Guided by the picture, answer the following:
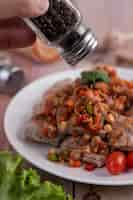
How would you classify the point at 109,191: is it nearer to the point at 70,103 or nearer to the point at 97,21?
the point at 70,103

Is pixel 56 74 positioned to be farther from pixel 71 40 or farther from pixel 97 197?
pixel 97 197

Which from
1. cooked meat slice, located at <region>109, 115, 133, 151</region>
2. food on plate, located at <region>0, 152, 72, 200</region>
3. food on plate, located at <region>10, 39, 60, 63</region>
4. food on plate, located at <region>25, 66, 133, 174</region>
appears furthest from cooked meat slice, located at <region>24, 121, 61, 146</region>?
food on plate, located at <region>10, 39, 60, 63</region>

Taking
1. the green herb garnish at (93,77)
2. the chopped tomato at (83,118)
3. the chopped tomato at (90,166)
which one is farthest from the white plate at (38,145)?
the green herb garnish at (93,77)

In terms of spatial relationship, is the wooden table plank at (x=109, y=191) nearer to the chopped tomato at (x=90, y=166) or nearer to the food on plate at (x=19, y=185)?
the chopped tomato at (x=90, y=166)

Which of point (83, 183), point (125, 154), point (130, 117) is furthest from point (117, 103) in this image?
point (83, 183)

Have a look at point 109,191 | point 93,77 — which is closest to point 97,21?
point 93,77
